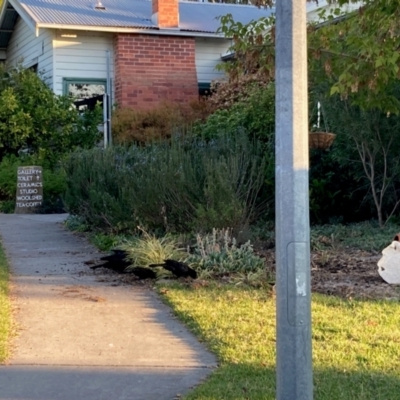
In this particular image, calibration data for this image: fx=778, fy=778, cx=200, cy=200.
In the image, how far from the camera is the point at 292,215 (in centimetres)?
379

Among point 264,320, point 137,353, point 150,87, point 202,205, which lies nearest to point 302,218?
point 137,353

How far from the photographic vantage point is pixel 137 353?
19.9 feet

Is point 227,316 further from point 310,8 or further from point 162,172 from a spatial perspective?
point 310,8

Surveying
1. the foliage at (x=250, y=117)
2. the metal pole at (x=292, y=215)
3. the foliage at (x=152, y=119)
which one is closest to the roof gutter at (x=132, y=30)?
the foliage at (x=152, y=119)

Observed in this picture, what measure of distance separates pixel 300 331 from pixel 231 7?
2199 cm

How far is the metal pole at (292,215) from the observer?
3.79m

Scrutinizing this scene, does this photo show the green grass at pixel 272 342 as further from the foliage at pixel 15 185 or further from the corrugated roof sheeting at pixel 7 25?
the corrugated roof sheeting at pixel 7 25

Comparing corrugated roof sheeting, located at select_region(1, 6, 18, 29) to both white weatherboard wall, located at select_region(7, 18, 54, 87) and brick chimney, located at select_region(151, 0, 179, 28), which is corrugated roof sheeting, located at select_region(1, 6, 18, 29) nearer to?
white weatherboard wall, located at select_region(7, 18, 54, 87)

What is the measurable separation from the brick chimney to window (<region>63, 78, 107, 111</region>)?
217 centimetres

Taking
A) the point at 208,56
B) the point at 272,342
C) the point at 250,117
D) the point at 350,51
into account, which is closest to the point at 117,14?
the point at 208,56

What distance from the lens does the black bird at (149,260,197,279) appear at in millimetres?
8602

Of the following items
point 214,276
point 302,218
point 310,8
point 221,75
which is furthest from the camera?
point 221,75

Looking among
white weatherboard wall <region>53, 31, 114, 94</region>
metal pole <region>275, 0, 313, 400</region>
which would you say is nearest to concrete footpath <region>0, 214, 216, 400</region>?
metal pole <region>275, 0, 313, 400</region>

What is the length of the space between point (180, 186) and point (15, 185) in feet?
24.9
